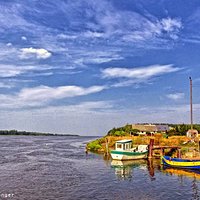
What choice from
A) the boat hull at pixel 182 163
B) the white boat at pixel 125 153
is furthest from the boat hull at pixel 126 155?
the boat hull at pixel 182 163

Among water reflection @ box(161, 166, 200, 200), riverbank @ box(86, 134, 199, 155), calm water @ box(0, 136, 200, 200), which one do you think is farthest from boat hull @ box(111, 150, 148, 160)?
water reflection @ box(161, 166, 200, 200)

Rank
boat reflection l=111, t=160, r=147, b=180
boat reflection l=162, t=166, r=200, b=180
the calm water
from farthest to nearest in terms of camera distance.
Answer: boat reflection l=111, t=160, r=147, b=180
boat reflection l=162, t=166, r=200, b=180
the calm water

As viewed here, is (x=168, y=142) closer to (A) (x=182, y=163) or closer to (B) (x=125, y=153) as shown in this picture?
(B) (x=125, y=153)

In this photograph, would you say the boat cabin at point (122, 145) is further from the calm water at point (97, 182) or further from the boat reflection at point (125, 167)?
the calm water at point (97, 182)

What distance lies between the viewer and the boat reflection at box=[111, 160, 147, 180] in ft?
169

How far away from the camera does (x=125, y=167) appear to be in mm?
62125

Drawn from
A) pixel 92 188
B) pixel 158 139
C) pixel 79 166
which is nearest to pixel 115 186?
pixel 92 188

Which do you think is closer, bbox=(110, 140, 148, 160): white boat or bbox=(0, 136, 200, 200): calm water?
bbox=(0, 136, 200, 200): calm water

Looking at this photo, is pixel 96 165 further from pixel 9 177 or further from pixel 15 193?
pixel 15 193

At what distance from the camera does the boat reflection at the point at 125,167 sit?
51.5 m

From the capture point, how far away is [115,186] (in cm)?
4319

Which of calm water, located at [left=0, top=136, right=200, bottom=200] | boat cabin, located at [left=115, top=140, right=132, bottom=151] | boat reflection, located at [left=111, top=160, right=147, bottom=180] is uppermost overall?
boat cabin, located at [left=115, top=140, right=132, bottom=151]

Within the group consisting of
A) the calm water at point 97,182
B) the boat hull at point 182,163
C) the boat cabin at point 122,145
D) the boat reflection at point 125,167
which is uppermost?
the boat cabin at point 122,145

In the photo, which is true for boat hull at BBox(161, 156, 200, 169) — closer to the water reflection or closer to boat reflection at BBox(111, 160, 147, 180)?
the water reflection
